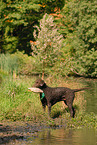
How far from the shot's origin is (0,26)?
41781 mm

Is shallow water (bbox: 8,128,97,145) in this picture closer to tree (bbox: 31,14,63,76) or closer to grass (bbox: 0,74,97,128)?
A: grass (bbox: 0,74,97,128)

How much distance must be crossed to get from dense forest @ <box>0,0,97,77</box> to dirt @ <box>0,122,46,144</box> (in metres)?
14.6

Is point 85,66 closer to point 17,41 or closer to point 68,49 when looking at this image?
point 68,49

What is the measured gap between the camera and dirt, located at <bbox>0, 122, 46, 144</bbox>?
909 centimetres

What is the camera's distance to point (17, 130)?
33.5ft

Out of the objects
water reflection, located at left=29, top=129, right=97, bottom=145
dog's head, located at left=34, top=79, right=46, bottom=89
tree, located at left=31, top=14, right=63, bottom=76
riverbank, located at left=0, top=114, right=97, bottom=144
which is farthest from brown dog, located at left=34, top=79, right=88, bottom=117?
tree, located at left=31, top=14, right=63, bottom=76

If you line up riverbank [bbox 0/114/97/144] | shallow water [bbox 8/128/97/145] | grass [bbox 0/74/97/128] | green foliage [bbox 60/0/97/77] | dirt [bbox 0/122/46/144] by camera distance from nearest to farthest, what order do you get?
shallow water [bbox 8/128/97/145] < dirt [bbox 0/122/46/144] < riverbank [bbox 0/114/97/144] < grass [bbox 0/74/97/128] < green foliage [bbox 60/0/97/77]

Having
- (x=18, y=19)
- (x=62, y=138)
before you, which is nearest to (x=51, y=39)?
(x=18, y=19)

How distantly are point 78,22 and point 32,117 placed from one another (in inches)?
1070

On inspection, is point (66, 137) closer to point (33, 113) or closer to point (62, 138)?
point (62, 138)

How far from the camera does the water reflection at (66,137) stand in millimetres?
8969

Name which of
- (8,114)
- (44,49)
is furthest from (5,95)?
(44,49)

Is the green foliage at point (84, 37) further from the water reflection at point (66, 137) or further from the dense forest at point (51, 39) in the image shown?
the water reflection at point (66, 137)

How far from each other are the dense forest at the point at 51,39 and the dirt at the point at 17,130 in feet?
48.0
